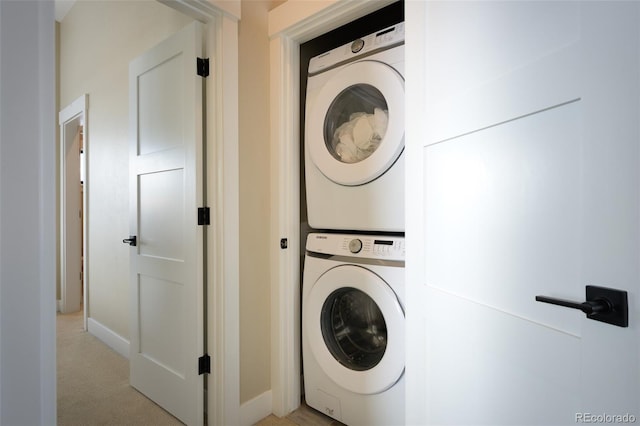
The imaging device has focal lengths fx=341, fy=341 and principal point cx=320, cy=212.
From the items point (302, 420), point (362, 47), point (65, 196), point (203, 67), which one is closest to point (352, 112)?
point (362, 47)

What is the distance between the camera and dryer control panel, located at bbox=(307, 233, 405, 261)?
1486mm

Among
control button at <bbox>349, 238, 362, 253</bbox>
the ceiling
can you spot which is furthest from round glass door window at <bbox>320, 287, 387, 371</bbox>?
the ceiling

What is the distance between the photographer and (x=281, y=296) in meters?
1.82

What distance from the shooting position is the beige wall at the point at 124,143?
1.73 meters

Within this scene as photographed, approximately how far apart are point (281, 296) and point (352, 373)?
0.52 m

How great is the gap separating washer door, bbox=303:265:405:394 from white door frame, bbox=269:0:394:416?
129mm

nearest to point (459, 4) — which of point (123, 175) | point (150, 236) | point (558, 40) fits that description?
point (558, 40)

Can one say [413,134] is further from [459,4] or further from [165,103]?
[165,103]

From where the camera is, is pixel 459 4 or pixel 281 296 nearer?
pixel 459 4

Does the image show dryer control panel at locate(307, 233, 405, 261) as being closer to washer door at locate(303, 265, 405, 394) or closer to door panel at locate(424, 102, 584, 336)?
washer door at locate(303, 265, 405, 394)

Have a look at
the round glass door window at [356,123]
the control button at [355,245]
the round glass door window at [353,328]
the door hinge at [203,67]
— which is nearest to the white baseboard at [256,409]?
the round glass door window at [353,328]

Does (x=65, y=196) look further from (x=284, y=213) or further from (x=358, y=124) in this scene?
(x=358, y=124)

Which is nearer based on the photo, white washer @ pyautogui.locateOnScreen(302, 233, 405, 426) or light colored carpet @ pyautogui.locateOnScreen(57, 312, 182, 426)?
white washer @ pyautogui.locateOnScreen(302, 233, 405, 426)

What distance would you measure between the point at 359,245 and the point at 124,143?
1.95 meters
